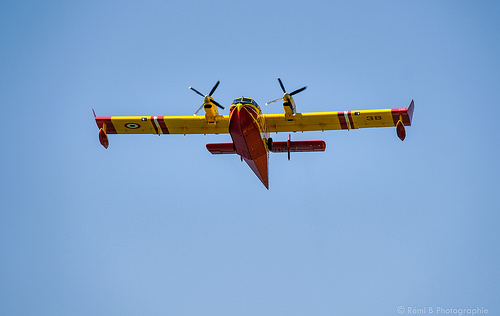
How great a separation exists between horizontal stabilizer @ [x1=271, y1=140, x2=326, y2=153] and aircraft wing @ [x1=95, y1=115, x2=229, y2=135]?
7.35 ft

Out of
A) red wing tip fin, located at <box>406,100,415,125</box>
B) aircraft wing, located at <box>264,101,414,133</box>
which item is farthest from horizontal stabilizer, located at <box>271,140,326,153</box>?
red wing tip fin, located at <box>406,100,415,125</box>

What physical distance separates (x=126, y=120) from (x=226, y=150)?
457 centimetres

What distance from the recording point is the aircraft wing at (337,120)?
22.8 meters

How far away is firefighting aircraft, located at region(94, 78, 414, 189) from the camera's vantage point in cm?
2191

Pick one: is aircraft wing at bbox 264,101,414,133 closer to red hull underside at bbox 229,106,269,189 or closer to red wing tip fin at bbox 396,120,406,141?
red wing tip fin at bbox 396,120,406,141

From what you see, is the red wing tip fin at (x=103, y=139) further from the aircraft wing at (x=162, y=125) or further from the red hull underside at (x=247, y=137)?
the red hull underside at (x=247, y=137)

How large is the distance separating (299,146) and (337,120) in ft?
6.55

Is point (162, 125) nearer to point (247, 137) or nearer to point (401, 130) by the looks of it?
point (247, 137)

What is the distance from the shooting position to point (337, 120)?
23.2 metres

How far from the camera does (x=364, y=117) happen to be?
76.0ft

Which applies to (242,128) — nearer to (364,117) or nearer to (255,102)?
(255,102)

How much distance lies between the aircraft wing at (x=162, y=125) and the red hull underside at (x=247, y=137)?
1.60 meters

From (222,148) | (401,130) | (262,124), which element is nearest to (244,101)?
(262,124)

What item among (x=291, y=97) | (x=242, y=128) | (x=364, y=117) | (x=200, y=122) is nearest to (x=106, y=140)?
(x=200, y=122)
